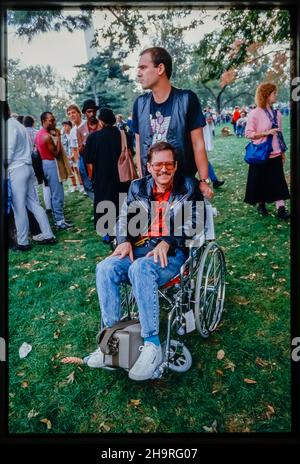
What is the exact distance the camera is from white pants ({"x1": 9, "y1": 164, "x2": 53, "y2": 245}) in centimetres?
212

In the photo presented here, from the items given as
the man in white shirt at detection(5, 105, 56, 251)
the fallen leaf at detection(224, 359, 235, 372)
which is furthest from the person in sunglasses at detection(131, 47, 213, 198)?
the fallen leaf at detection(224, 359, 235, 372)

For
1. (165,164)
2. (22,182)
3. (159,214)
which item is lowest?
(159,214)

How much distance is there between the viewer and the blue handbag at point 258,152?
7.41 feet

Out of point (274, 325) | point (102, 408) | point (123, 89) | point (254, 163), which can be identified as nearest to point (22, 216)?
point (123, 89)

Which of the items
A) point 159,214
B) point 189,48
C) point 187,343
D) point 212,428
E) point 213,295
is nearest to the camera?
point 212,428

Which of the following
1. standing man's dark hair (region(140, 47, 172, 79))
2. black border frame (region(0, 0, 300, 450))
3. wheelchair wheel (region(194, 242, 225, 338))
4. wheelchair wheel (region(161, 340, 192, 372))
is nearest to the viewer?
black border frame (region(0, 0, 300, 450))

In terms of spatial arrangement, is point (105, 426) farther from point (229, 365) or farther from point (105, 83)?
point (105, 83)

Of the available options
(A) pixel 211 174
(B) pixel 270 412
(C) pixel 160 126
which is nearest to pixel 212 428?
(B) pixel 270 412

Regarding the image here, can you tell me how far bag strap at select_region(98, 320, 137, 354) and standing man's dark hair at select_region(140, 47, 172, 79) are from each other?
1573 millimetres

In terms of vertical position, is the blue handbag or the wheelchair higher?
the blue handbag

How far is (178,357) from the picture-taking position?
7.45 feet

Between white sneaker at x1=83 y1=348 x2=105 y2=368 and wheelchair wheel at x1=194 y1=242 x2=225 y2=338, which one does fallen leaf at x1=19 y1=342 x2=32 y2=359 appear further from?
wheelchair wheel at x1=194 y1=242 x2=225 y2=338

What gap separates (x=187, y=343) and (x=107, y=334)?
59 centimetres
